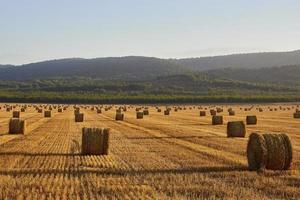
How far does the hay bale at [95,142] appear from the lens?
71.7 feet

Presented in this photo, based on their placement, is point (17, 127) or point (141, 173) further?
point (17, 127)

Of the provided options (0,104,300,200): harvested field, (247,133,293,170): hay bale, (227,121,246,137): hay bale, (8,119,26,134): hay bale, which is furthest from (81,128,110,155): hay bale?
(8,119,26,134): hay bale

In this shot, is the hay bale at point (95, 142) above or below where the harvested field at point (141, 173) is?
above

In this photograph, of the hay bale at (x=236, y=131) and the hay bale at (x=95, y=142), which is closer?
the hay bale at (x=95, y=142)

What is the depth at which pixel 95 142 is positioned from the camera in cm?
2198

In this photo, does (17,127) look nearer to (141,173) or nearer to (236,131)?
(236,131)

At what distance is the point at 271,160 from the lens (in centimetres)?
1727

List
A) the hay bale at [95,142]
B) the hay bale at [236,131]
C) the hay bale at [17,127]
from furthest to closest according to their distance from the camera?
the hay bale at [17,127] → the hay bale at [236,131] → the hay bale at [95,142]

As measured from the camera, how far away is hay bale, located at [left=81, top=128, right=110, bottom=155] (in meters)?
21.9

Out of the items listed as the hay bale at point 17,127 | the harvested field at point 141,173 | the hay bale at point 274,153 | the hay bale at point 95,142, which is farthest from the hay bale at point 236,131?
the hay bale at point 274,153

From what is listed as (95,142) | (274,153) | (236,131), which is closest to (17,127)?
(236,131)

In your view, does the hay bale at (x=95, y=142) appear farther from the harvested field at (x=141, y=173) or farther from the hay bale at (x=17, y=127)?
the hay bale at (x=17, y=127)

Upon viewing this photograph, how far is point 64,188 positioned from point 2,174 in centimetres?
296


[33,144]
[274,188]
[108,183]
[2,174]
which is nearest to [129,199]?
[108,183]
